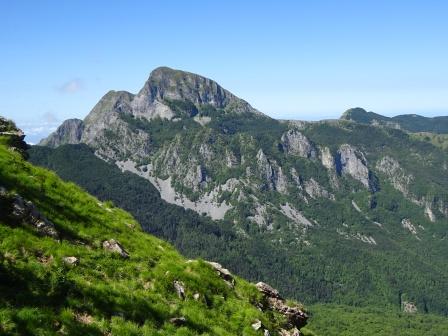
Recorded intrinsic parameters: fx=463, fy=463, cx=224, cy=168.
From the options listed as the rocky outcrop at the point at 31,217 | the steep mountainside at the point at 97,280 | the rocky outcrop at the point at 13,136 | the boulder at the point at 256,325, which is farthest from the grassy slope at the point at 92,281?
the rocky outcrop at the point at 13,136

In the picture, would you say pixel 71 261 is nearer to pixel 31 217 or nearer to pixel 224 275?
pixel 31 217

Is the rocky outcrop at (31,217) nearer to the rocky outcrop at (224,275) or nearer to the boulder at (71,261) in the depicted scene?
the boulder at (71,261)

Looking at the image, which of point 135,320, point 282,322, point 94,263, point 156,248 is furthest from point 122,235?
point 282,322

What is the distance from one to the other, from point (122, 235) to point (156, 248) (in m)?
2.51

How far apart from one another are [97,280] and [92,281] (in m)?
0.40

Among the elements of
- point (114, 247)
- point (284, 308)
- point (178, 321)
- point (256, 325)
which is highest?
point (114, 247)

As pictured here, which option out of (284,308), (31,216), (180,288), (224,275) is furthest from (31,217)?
(284,308)

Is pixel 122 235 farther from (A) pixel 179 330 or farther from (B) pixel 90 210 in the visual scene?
(A) pixel 179 330

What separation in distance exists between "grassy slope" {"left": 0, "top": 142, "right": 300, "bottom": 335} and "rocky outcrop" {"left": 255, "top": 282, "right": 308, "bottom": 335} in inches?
59.5

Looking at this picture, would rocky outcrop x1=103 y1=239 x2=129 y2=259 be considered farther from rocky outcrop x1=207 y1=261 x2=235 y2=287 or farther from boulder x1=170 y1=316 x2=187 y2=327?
rocky outcrop x1=207 y1=261 x2=235 y2=287

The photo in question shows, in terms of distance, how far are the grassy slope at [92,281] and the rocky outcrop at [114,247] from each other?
15.4 inches

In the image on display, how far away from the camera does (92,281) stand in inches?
870

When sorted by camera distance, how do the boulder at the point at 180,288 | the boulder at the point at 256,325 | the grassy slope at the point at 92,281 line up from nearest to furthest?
the grassy slope at the point at 92,281, the boulder at the point at 180,288, the boulder at the point at 256,325

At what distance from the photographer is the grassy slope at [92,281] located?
1856 centimetres
